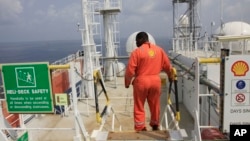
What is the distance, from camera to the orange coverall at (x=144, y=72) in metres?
4.06

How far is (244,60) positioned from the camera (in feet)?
10.3

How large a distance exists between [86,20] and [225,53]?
1002 cm

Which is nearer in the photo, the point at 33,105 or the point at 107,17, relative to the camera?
the point at 33,105

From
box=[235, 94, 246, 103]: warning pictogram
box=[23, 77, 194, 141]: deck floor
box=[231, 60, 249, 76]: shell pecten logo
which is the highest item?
box=[231, 60, 249, 76]: shell pecten logo

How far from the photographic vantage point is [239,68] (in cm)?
317

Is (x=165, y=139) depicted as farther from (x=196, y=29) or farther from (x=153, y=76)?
(x=196, y=29)

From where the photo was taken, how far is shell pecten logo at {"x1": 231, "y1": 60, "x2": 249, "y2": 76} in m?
3.16

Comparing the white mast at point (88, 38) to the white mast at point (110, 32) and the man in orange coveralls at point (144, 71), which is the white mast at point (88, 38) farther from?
the man in orange coveralls at point (144, 71)

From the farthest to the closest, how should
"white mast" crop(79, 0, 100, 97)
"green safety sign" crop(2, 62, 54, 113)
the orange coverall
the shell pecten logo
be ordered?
"white mast" crop(79, 0, 100, 97) → the orange coverall → "green safety sign" crop(2, 62, 54, 113) → the shell pecten logo

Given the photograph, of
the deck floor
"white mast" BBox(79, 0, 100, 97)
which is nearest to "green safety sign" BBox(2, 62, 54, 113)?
the deck floor

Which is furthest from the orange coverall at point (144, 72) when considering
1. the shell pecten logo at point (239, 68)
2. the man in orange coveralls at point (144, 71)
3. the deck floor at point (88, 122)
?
the deck floor at point (88, 122)

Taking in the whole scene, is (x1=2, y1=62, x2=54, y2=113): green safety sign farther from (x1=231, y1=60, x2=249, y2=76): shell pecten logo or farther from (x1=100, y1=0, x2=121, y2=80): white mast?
(x1=100, y1=0, x2=121, y2=80): white mast

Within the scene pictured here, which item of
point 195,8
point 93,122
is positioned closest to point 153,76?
point 93,122

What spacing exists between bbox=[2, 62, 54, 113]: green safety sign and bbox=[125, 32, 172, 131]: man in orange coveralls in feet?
4.15
